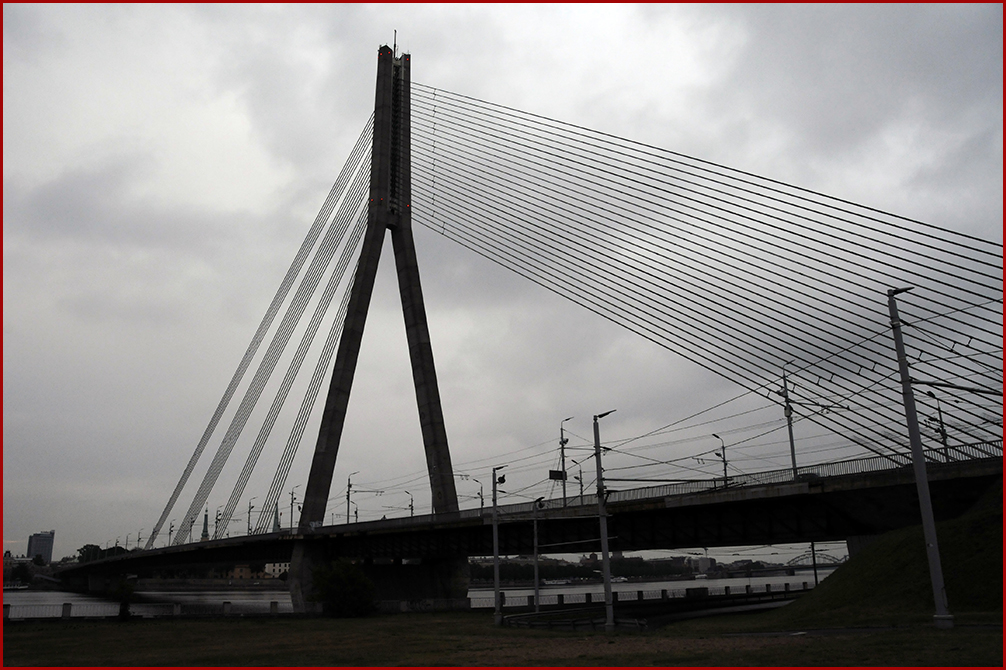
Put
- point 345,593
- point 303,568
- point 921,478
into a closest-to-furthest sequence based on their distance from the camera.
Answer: point 921,478, point 345,593, point 303,568

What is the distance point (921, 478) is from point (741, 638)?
8.36 metres

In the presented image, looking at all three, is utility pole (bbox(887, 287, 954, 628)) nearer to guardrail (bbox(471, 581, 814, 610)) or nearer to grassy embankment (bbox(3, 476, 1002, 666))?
grassy embankment (bbox(3, 476, 1002, 666))

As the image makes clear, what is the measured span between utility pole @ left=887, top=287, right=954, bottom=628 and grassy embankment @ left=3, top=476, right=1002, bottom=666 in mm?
956

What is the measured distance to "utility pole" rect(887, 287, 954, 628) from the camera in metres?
21.6

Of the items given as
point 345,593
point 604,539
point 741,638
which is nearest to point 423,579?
point 345,593

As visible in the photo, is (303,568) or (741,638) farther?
(303,568)

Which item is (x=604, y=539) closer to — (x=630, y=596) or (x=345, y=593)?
(x=345, y=593)

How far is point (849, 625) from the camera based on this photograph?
88.5ft

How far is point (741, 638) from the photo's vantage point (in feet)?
83.3

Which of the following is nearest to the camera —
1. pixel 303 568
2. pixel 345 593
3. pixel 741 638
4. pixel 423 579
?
pixel 741 638

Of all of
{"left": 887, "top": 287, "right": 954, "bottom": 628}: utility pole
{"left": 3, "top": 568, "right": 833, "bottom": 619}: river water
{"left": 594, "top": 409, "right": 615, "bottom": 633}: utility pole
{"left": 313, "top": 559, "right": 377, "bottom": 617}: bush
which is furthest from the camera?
{"left": 3, "top": 568, "right": 833, "bottom": 619}: river water

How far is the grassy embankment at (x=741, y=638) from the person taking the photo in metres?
19.2

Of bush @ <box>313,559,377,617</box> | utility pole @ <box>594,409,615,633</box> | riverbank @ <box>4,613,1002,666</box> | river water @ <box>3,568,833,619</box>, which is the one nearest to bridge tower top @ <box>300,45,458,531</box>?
bush @ <box>313,559,377,617</box>

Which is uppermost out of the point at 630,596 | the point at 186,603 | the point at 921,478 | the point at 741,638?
the point at 921,478
